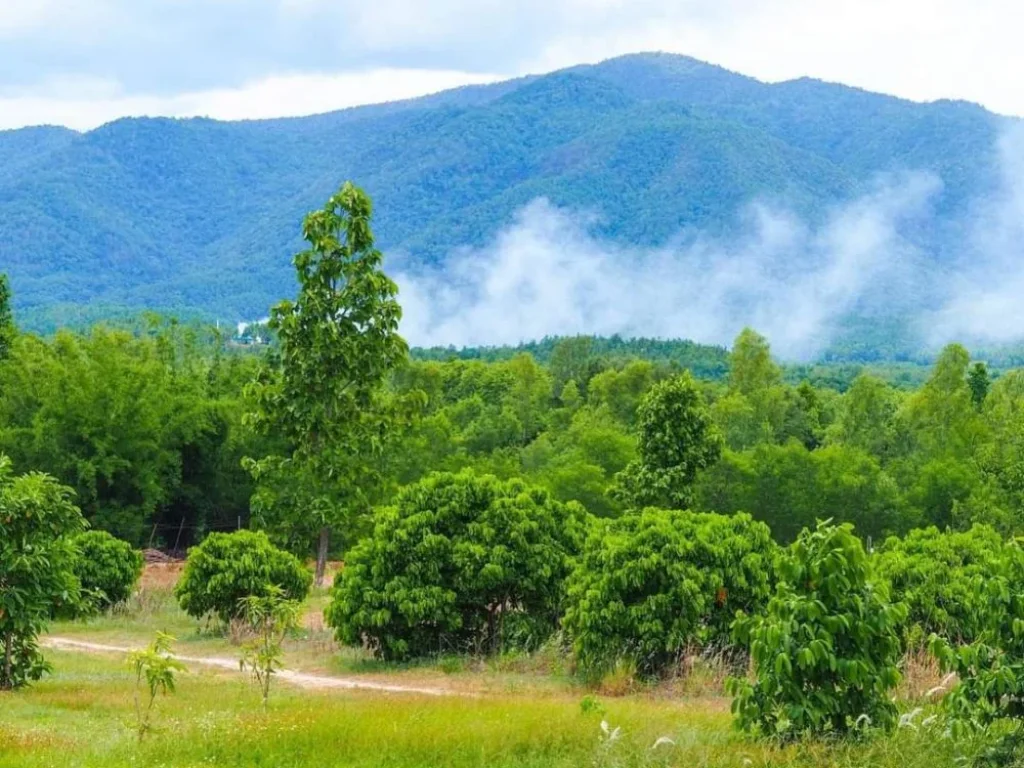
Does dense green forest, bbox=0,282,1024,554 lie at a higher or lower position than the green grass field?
higher

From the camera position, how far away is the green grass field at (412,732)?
9.19 metres

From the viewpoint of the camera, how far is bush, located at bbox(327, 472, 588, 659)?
57.3 feet

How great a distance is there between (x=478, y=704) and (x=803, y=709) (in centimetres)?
390

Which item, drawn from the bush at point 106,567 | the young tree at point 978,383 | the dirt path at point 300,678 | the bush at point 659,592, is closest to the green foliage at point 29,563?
the dirt path at point 300,678

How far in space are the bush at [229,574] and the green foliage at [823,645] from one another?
1382 centimetres

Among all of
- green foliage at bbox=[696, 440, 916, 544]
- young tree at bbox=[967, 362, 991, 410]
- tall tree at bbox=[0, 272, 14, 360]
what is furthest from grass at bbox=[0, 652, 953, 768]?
young tree at bbox=[967, 362, 991, 410]

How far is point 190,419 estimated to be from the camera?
48.5 meters

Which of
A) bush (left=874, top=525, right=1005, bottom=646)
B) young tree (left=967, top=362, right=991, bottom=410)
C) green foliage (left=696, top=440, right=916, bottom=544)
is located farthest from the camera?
young tree (left=967, top=362, right=991, bottom=410)

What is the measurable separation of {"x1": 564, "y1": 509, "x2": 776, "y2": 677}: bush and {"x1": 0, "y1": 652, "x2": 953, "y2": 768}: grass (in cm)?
284

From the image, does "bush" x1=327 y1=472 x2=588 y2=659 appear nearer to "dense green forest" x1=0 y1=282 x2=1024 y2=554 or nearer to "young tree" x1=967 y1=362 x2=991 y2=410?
"dense green forest" x1=0 y1=282 x2=1024 y2=554

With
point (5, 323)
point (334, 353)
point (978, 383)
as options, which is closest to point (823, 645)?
point (334, 353)

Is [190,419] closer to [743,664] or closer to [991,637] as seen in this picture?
[743,664]

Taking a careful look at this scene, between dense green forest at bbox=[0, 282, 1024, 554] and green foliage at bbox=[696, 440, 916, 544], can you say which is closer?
green foliage at bbox=[696, 440, 916, 544]

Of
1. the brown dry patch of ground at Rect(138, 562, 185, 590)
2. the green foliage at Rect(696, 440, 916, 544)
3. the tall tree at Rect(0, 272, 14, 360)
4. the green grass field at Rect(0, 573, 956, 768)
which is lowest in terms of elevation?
the brown dry patch of ground at Rect(138, 562, 185, 590)
